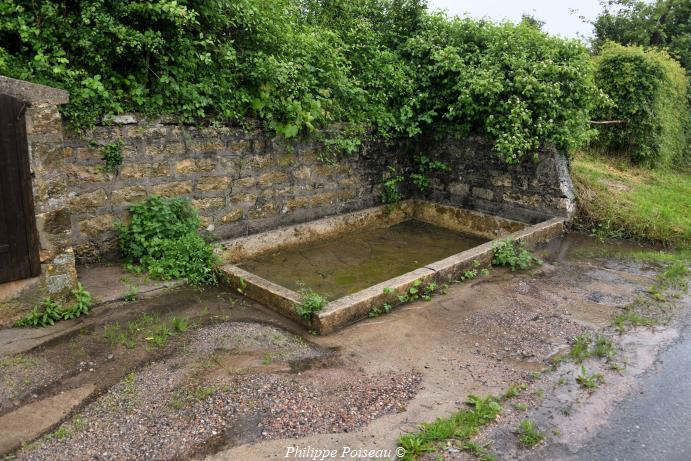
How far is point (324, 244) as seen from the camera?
6871 mm

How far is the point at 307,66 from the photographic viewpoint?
622 centimetres

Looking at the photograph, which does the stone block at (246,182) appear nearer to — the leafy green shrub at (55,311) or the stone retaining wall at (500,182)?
the leafy green shrub at (55,311)

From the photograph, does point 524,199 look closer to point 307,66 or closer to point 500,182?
point 500,182

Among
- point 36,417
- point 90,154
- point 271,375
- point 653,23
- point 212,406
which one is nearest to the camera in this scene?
point 36,417

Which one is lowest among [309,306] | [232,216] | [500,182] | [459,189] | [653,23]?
[309,306]

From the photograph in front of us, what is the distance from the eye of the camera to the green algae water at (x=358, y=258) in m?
5.67

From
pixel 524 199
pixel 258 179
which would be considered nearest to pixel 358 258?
pixel 258 179

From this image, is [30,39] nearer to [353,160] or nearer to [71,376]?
[71,376]

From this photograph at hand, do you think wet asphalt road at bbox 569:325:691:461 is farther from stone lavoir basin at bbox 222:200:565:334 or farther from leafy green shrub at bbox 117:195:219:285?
leafy green shrub at bbox 117:195:219:285

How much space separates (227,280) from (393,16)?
214 inches

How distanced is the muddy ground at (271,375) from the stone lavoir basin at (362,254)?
203 millimetres

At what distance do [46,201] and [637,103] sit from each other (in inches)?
418

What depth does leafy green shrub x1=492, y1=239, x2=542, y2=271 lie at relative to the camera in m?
6.01

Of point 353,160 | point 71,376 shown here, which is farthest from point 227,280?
point 353,160
